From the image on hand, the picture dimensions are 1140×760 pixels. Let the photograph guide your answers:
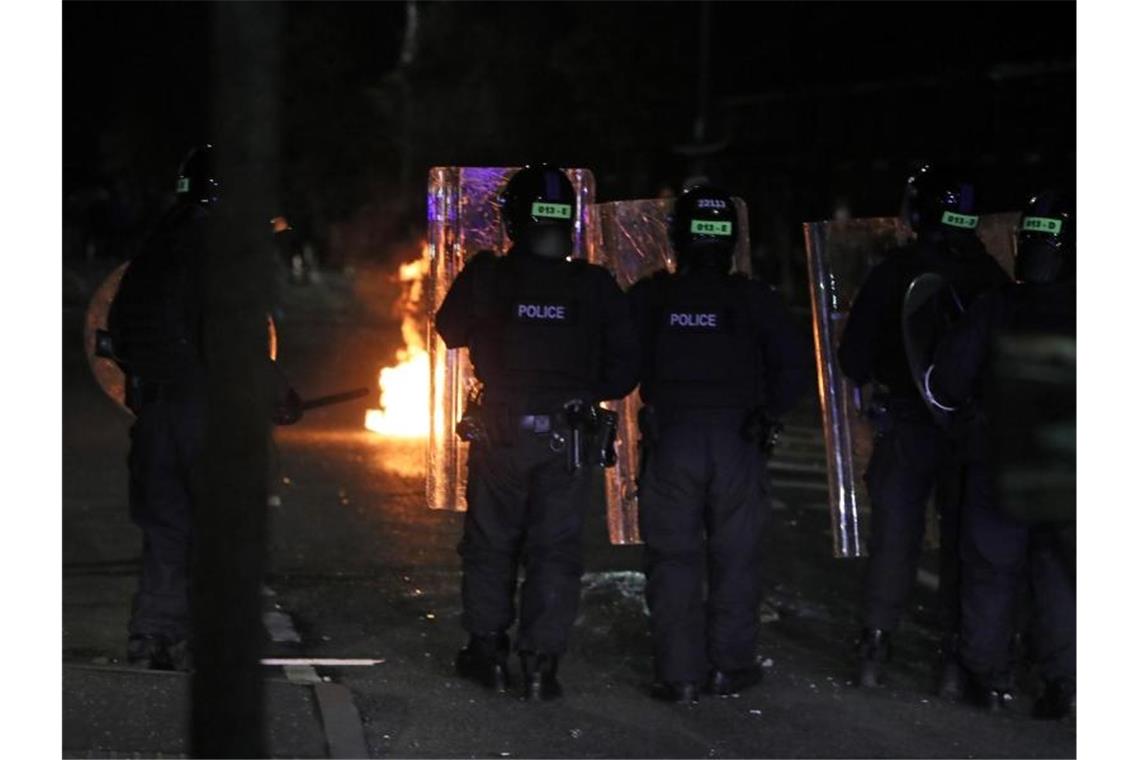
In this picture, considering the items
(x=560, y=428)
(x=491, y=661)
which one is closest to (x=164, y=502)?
(x=491, y=661)

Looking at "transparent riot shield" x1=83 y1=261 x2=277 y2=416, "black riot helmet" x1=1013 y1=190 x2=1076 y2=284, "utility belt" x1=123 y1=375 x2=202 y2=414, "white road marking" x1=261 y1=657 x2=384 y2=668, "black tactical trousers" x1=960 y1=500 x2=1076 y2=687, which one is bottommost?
"white road marking" x1=261 y1=657 x2=384 y2=668

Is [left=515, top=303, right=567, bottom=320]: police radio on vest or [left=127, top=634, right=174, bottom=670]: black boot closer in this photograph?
[left=515, top=303, right=567, bottom=320]: police radio on vest

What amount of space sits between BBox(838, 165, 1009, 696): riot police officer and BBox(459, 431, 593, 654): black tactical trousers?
46.4 inches

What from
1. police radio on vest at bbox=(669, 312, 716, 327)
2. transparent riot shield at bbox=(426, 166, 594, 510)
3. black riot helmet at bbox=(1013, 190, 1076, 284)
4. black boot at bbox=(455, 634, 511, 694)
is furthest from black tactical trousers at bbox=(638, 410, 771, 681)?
black riot helmet at bbox=(1013, 190, 1076, 284)

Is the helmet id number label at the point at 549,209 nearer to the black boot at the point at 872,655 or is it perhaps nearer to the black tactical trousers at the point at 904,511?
the black tactical trousers at the point at 904,511

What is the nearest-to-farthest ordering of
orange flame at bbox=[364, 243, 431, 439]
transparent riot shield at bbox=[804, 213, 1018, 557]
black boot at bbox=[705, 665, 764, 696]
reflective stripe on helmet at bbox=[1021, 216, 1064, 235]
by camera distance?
reflective stripe on helmet at bbox=[1021, 216, 1064, 235], black boot at bbox=[705, 665, 764, 696], transparent riot shield at bbox=[804, 213, 1018, 557], orange flame at bbox=[364, 243, 431, 439]

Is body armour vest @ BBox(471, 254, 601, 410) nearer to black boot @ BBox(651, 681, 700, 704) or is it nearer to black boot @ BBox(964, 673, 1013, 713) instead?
black boot @ BBox(651, 681, 700, 704)

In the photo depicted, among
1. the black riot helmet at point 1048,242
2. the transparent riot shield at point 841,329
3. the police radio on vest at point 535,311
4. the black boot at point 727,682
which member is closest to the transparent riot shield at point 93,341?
the police radio on vest at point 535,311

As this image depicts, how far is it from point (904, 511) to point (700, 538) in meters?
0.82

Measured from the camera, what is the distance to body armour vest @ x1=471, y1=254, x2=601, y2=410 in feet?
22.2

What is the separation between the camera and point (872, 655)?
727 centimetres

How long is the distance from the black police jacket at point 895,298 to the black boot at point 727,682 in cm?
120
